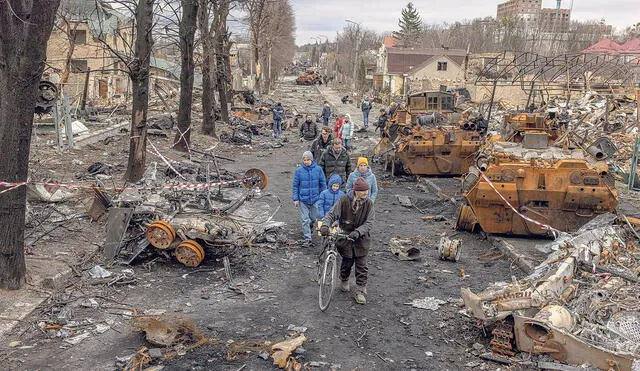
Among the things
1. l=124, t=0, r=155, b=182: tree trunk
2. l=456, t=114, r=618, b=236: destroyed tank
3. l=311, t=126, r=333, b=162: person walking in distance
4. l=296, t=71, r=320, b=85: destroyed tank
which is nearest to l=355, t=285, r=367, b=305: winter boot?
l=456, t=114, r=618, b=236: destroyed tank

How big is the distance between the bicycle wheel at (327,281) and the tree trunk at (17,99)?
364cm

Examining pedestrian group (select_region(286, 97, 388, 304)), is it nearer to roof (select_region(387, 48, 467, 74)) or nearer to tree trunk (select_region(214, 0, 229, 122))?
tree trunk (select_region(214, 0, 229, 122))

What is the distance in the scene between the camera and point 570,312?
589 centimetres

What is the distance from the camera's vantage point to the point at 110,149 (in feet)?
55.5

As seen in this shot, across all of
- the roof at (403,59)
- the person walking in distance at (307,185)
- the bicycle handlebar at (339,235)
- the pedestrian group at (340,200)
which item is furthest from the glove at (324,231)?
the roof at (403,59)

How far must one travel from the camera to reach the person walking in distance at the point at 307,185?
31.5 feet

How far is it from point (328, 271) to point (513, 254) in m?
3.57

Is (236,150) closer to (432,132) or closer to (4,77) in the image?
(432,132)

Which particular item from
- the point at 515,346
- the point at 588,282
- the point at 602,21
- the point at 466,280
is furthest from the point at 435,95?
the point at 602,21

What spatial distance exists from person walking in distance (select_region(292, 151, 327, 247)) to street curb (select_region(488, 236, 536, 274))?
3.09 meters

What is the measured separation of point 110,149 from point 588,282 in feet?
44.9

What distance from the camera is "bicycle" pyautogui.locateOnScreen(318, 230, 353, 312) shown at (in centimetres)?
709

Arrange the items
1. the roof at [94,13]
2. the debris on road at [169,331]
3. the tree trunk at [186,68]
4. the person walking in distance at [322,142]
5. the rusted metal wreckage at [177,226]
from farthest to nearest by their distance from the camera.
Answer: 1. the tree trunk at [186,68]
2. the roof at [94,13]
3. the person walking in distance at [322,142]
4. the rusted metal wreckage at [177,226]
5. the debris on road at [169,331]

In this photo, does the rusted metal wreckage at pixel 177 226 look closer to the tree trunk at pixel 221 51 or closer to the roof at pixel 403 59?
the tree trunk at pixel 221 51
